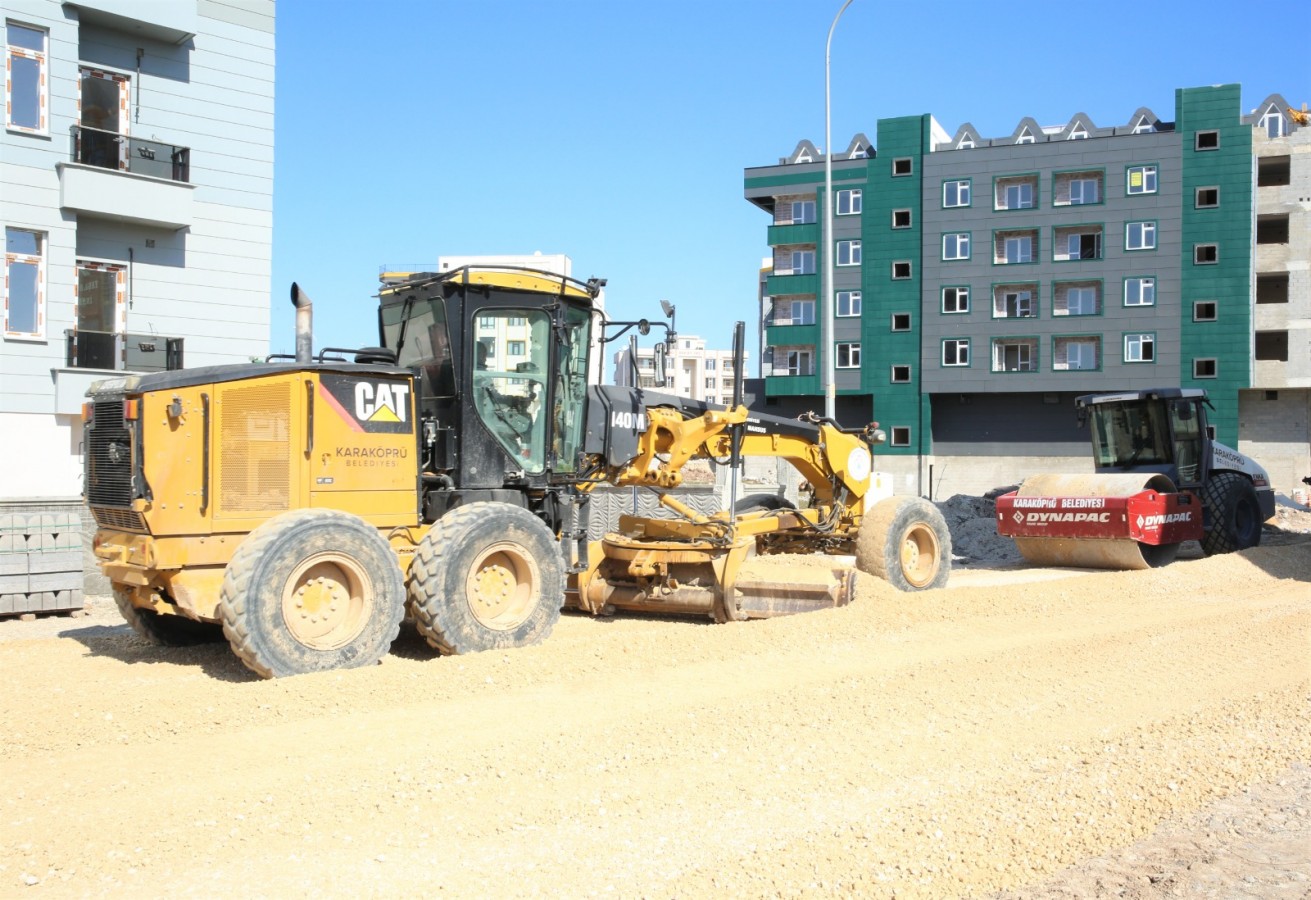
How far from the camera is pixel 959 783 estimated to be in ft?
19.3

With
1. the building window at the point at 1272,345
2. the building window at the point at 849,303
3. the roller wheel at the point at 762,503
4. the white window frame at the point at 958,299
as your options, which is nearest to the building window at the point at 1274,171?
the building window at the point at 1272,345

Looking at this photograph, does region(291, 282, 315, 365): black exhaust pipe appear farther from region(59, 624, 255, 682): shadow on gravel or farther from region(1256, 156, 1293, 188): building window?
region(1256, 156, 1293, 188): building window

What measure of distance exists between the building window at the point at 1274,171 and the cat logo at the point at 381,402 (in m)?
50.4

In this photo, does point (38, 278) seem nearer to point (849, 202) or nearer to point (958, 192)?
point (849, 202)

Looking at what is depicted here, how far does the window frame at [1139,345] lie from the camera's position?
2003 inches

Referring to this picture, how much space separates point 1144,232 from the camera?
50812mm

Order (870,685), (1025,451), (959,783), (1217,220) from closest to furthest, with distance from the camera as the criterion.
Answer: (959,783)
(870,685)
(1217,220)
(1025,451)

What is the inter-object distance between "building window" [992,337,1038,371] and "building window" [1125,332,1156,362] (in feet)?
12.3

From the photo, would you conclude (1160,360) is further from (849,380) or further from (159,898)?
(159,898)

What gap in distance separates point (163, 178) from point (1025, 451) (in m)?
41.2

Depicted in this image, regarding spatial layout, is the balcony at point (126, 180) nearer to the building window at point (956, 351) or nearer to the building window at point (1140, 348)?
the building window at point (956, 351)

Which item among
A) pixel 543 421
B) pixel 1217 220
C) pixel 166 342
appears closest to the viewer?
pixel 543 421

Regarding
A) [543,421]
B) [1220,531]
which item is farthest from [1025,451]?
[543,421]

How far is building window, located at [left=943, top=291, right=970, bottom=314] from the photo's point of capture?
2096 inches
